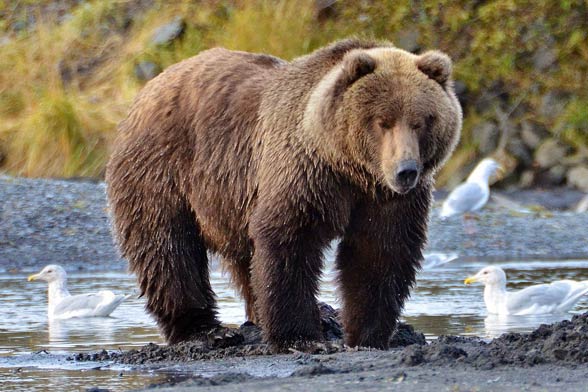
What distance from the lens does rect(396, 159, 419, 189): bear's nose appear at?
21.8 feet

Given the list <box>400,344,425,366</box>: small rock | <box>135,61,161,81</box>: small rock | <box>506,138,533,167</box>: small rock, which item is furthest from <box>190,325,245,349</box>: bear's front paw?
<box>135,61,161,81</box>: small rock

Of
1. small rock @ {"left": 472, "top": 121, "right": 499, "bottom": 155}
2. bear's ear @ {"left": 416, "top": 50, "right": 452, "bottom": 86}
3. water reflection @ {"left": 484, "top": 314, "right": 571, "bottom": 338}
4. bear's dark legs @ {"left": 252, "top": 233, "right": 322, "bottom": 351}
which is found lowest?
water reflection @ {"left": 484, "top": 314, "right": 571, "bottom": 338}

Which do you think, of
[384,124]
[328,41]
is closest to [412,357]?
[384,124]

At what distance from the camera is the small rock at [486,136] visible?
20.1m

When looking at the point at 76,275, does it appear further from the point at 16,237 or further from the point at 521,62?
the point at 521,62

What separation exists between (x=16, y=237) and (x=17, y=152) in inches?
170

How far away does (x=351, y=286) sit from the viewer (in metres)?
7.50

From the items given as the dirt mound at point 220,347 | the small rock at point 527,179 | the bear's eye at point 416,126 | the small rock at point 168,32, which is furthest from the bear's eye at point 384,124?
the small rock at point 168,32

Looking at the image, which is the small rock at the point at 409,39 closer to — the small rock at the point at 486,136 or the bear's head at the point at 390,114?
the small rock at the point at 486,136

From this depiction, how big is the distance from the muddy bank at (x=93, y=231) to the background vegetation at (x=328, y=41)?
193cm

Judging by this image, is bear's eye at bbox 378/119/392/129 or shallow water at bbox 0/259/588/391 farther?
shallow water at bbox 0/259/588/391

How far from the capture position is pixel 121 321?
10641 millimetres

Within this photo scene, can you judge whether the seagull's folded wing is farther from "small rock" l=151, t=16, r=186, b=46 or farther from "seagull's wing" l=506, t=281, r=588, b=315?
"small rock" l=151, t=16, r=186, b=46

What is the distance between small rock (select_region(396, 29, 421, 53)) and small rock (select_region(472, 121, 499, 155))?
1.63 m
